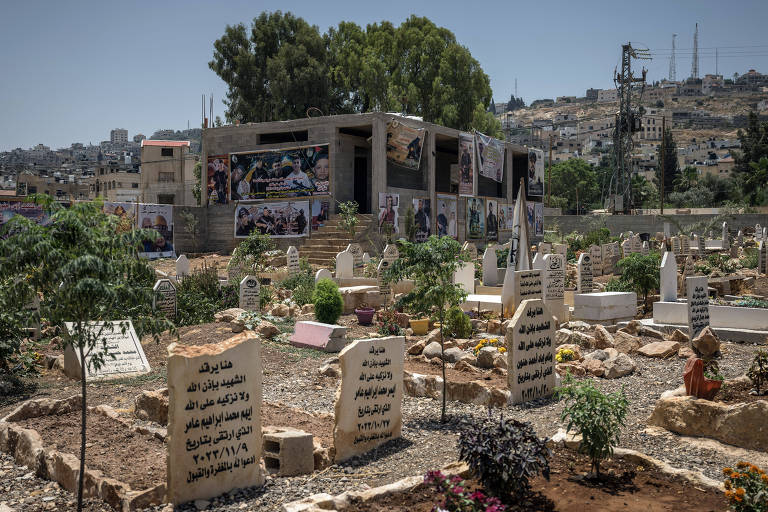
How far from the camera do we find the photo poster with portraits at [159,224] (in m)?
34.3

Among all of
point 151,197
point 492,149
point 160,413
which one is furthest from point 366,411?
point 151,197

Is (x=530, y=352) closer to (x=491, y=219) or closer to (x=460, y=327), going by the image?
(x=460, y=327)

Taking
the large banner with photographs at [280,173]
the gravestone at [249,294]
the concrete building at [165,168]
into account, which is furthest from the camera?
the concrete building at [165,168]

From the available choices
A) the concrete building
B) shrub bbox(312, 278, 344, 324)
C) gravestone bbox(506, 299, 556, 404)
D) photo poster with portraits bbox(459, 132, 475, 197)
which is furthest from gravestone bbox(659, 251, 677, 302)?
the concrete building

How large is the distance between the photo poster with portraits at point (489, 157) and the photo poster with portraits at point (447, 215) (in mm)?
3014

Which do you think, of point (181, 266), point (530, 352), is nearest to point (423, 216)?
point (181, 266)

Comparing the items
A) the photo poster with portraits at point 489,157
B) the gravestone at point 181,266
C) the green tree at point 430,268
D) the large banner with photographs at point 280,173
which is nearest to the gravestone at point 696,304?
the green tree at point 430,268

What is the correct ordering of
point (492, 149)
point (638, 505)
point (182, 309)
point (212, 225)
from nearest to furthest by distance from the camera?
point (638, 505), point (182, 309), point (212, 225), point (492, 149)

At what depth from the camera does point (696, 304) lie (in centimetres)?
1146

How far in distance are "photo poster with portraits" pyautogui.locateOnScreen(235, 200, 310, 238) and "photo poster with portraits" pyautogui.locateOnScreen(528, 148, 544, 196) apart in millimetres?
19787

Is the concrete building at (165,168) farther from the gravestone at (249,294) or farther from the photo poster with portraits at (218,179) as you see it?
the gravestone at (249,294)

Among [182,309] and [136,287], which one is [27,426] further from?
[182,309]

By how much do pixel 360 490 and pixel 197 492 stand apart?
4.28 ft

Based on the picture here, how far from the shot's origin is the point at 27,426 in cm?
720
